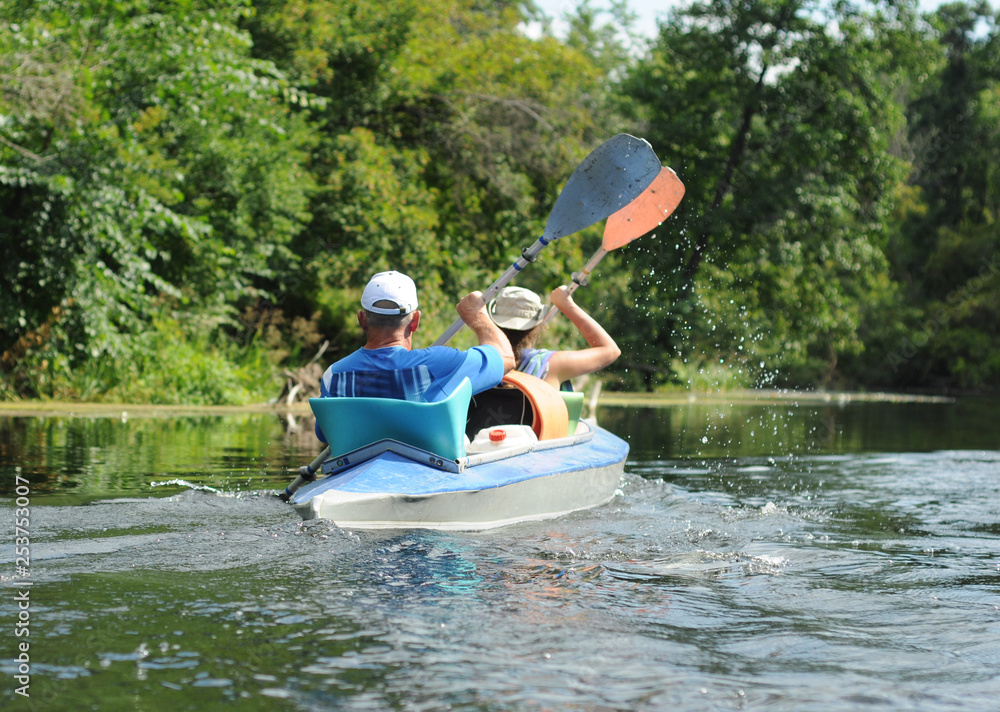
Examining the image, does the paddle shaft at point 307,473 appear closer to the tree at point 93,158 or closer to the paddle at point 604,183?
the paddle at point 604,183

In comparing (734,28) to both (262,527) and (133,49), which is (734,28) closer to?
(133,49)

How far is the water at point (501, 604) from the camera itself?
280cm

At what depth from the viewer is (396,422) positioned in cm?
501

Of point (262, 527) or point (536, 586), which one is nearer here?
point (536, 586)

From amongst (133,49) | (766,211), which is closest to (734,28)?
(766,211)

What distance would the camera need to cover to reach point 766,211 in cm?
2455

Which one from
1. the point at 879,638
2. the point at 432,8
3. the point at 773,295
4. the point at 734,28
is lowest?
the point at 879,638

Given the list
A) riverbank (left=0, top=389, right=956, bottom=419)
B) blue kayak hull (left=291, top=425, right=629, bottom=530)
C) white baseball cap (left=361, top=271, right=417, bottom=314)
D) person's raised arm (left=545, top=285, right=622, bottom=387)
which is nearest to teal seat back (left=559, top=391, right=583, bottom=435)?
person's raised arm (left=545, top=285, right=622, bottom=387)

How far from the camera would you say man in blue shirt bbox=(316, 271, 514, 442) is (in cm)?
491

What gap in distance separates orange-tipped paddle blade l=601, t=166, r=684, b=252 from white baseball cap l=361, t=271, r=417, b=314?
121 inches

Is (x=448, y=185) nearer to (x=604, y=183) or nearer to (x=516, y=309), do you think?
(x=604, y=183)

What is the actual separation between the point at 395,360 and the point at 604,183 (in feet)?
9.99

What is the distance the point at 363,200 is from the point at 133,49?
5.12 meters

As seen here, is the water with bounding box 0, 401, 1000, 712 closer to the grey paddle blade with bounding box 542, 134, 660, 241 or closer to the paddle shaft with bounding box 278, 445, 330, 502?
the paddle shaft with bounding box 278, 445, 330, 502
